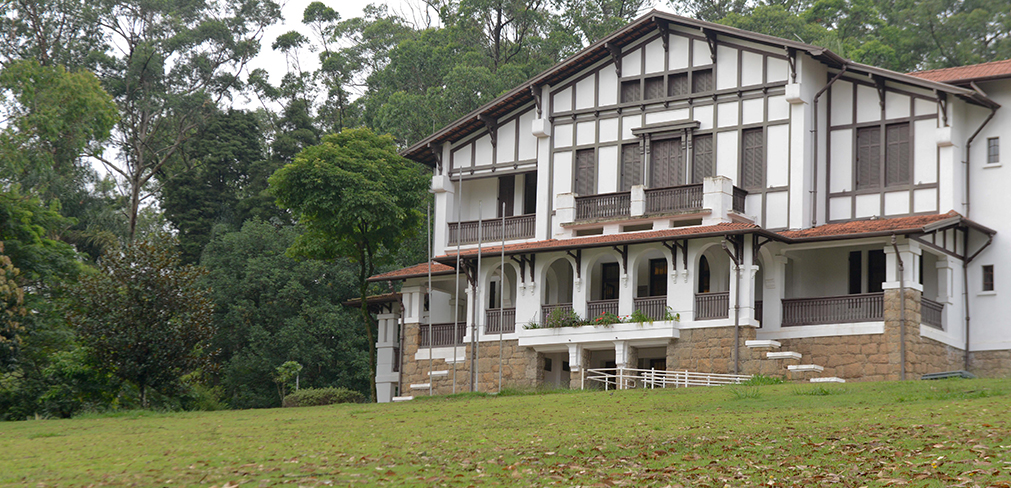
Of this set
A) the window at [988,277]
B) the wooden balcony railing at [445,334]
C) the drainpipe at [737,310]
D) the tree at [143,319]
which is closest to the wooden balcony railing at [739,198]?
the drainpipe at [737,310]

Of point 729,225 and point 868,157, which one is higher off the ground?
point 868,157

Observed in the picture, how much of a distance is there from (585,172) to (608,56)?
3.92 m

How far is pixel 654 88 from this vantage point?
39.1m

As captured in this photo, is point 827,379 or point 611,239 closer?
point 827,379

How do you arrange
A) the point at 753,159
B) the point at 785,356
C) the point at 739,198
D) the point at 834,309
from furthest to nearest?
1. the point at 753,159
2. the point at 739,198
3. the point at 834,309
4. the point at 785,356

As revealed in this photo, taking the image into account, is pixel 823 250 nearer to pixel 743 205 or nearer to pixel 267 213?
pixel 743 205

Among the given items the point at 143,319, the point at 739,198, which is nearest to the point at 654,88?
the point at 739,198

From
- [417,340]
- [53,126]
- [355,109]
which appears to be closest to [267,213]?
[355,109]

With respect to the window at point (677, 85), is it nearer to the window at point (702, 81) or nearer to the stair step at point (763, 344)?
the window at point (702, 81)

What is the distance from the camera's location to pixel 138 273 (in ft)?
115

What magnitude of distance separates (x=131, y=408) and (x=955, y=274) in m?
24.7

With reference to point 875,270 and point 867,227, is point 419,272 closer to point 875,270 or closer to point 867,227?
point 875,270

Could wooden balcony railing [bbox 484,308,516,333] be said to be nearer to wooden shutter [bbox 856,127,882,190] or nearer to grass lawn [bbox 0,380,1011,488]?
grass lawn [bbox 0,380,1011,488]

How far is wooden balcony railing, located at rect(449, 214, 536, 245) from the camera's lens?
4069 cm
